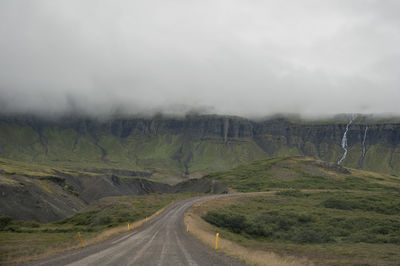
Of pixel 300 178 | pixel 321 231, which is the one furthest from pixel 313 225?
pixel 300 178

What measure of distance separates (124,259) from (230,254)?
7.31 meters

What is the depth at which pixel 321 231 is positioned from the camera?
46.1 meters

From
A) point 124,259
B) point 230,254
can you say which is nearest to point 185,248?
point 230,254

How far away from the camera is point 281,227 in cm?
5184

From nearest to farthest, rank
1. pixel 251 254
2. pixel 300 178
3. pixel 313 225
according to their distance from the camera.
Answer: pixel 251 254, pixel 313 225, pixel 300 178

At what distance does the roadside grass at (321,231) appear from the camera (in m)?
27.8

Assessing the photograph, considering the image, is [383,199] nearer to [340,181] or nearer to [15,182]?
[340,181]

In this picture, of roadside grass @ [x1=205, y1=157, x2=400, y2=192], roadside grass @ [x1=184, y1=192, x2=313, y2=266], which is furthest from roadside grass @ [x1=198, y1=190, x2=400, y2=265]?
roadside grass @ [x1=205, y1=157, x2=400, y2=192]

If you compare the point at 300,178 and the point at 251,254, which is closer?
the point at 251,254

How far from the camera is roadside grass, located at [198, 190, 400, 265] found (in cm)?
2777

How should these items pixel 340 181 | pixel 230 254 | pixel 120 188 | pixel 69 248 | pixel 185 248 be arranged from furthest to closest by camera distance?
pixel 120 188 → pixel 340 181 → pixel 69 248 → pixel 185 248 → pixel 230 254

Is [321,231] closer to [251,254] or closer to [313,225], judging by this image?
[313,225]

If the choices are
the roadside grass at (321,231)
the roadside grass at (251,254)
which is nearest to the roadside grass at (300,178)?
the roadside grass at (321,231)

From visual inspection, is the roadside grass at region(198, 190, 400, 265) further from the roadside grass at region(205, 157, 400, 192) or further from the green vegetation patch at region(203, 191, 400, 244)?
the roadside grass at region(205, 157, 400, 192)
